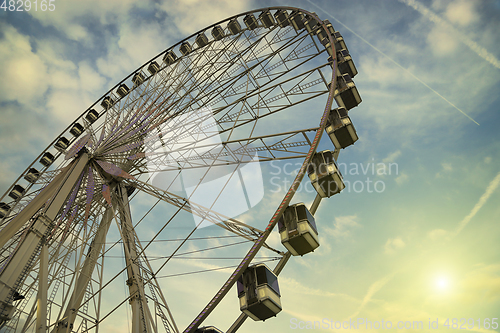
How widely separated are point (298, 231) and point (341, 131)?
4.39 m

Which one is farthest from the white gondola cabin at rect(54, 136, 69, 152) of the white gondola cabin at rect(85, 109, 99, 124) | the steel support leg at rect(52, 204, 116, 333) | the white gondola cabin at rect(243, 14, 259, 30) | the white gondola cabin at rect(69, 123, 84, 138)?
the white gondola cabin at rect(243, 14, 259, 30)

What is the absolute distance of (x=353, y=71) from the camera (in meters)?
13.5

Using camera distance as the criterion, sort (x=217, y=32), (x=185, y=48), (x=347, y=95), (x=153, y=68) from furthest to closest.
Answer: (x=153, y=68), (x=185, y=48), (x=217, y=32), (x=347, y=95)

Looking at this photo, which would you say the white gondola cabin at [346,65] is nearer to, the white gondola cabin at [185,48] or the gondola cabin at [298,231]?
the gondola cabin at [298,231]

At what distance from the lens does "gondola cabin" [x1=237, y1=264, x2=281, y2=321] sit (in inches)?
279

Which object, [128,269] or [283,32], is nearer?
[128,269]

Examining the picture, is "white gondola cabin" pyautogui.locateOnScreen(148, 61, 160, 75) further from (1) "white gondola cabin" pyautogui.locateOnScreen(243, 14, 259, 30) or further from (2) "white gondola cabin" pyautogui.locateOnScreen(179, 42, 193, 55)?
(1) "white gondola cabin" pyautogui.locateOnScreen(243, 14, 259, 30)

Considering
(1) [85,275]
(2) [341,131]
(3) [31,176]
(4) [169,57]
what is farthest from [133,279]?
(4) [169,57]

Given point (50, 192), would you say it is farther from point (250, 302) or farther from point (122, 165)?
point (250, 302)

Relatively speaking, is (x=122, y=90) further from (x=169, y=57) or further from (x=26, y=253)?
(x=26, y=253)

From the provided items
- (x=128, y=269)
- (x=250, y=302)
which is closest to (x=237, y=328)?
(x=250, y=302)

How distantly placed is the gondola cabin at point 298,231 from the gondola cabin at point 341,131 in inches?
140

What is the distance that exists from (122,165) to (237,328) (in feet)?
26.5

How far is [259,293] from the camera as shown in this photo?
711 cm
